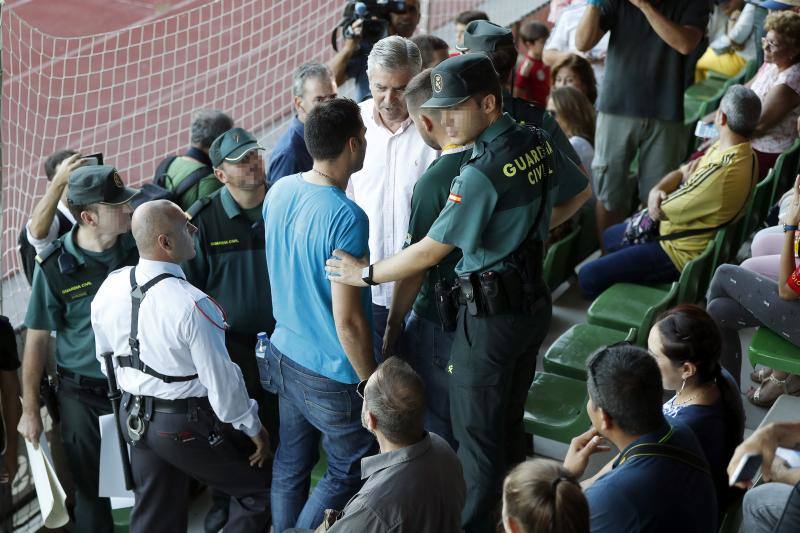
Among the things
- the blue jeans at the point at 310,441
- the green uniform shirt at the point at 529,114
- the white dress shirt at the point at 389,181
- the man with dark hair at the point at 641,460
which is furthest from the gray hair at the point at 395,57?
the man with dark hair at the point at 641,460

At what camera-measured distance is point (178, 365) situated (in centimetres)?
317

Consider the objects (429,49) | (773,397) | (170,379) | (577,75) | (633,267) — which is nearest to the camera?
(170,379)

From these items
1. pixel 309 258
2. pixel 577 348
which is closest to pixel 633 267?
pixel 577 348

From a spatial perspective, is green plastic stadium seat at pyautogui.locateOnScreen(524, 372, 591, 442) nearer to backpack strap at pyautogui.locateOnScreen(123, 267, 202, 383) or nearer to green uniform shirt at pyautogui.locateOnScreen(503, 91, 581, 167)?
green uniform shirt at pyautogui.locateOnScreen(503, 91, 581, 167)

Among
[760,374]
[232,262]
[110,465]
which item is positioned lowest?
[760,374]

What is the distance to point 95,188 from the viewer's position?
138 inches

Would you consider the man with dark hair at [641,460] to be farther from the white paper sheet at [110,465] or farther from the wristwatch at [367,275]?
the white paper sheet at [110,465]

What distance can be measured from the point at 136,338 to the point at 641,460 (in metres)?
1.74

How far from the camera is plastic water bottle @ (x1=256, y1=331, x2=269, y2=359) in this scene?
11.6 feet

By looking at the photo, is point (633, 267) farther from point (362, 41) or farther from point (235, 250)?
point (235, 250)

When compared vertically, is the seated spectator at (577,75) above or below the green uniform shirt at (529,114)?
below

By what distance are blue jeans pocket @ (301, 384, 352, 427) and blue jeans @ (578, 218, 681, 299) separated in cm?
215

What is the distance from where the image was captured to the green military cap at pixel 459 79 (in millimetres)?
2955

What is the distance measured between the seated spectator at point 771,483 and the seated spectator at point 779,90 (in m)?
2.80
